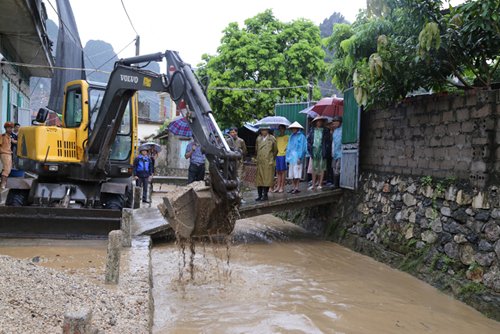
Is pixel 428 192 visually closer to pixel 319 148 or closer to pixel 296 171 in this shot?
pixel 319 148

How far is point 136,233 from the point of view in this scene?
886 cm

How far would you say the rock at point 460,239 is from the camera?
6605mm

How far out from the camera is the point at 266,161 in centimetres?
1051

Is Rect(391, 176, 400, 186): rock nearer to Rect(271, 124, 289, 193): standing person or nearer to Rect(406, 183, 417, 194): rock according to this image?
Rect(406, 183, 417, 194): rock

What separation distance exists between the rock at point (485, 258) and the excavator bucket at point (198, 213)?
10.5 feet

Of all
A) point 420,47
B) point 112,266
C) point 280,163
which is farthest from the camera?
point 280,163

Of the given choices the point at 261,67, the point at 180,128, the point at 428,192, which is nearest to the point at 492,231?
the point at 428,192

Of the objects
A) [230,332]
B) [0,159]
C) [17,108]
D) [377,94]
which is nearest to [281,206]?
[377,94]

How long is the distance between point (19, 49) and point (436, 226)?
44.5 feet

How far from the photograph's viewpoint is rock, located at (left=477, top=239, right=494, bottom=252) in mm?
6129

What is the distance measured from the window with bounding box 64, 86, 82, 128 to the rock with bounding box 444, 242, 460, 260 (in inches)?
272

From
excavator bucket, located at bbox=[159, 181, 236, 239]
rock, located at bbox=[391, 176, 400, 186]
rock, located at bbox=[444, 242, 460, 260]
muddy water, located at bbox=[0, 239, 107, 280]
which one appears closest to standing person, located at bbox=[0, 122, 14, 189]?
muddy water, located at bbox=[0, 239, 107, 280]

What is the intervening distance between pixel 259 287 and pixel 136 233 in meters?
2.94

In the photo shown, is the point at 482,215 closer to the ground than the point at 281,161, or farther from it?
closer to the ground
